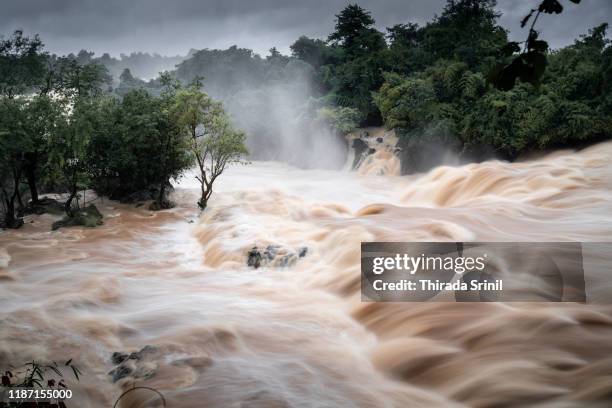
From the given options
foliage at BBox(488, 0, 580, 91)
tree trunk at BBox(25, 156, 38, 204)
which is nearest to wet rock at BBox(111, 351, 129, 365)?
foliage at BBox(488, 0, 580, 91)

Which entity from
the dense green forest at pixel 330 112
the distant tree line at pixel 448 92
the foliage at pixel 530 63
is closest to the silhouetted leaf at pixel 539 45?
the foliage at pixel 530 63

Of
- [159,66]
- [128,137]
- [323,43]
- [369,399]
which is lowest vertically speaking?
[369,399]

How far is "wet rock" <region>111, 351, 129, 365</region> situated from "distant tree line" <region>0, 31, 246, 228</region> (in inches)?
354

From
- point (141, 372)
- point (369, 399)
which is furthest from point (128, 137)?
point (369, 399)

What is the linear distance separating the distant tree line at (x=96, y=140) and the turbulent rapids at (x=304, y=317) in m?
2.23

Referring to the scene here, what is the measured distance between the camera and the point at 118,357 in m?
4.64

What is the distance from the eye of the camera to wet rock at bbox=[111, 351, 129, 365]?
4.60 m

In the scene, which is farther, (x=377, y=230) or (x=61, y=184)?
(x=61, y=184)

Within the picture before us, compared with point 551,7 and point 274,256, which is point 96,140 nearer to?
point 274,256

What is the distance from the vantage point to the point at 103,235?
11750 mm

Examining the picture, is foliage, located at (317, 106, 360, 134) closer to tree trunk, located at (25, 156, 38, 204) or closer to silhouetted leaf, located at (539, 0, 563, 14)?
tree trunk, located at (25, 156, 38, 204)

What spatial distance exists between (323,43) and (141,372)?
1322 inches

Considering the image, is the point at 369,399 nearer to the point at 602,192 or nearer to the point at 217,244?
the point at 217,244

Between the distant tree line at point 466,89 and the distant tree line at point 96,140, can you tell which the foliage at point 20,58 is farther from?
the distant tree line at point 466,89
